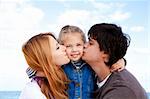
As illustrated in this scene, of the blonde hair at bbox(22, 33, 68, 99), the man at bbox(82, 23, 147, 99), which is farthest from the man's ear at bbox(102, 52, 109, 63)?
the blonde hair at bbox(22, 33, 68, 99)

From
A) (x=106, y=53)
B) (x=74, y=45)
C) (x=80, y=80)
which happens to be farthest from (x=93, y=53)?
(x=80, y=80)

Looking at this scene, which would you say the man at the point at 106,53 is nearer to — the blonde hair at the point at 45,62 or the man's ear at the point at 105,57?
the man's ear at the point at 105,57

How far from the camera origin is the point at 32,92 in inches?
129

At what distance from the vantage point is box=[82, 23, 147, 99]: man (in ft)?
11.0

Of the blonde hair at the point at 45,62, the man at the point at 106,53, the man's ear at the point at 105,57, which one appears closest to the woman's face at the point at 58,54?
the blonde hair at the point at 45,62

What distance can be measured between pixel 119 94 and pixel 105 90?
0.14 metres

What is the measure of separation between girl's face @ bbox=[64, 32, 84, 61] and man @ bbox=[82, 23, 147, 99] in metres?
0.06

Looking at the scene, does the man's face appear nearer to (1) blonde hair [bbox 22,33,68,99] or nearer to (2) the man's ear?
(2) the man's ear

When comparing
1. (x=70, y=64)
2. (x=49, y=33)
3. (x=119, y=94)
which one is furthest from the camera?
(x=70, y=64)

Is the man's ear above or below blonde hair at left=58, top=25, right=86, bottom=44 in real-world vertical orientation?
below

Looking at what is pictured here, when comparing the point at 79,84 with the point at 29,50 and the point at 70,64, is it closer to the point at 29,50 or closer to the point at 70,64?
the point at 70,64

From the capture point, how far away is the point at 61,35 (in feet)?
12.4

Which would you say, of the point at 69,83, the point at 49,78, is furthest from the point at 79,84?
the point at 49,78

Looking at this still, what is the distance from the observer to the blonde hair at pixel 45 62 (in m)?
3.36
